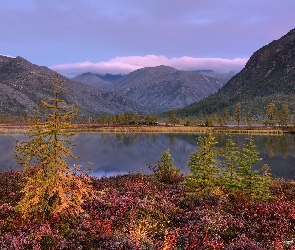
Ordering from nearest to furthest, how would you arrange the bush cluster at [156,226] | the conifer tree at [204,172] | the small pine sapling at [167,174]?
1. the bush cluster at [156,226]
2. the conifer tree at [204,172]
3. the small pine sapling at [167,174]

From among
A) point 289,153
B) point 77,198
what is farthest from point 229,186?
point 289,153

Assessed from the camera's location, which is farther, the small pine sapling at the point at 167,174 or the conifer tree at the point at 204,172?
the small pine sapling at the point at 167,174

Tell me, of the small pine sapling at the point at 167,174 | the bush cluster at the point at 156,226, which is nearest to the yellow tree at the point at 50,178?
the bush cluster at the point at 156,226

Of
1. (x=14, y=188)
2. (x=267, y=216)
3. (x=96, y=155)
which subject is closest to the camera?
(x=267, y=216)

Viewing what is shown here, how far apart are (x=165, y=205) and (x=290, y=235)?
536 centimetres

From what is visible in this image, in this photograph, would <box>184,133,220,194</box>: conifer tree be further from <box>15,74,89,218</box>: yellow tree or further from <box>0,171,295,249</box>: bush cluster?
<box>15,74,89,218</box>: yellow tree

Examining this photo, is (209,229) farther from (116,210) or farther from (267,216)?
(116,210)

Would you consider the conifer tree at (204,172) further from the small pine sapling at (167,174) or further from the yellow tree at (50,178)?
the yellow tree at (50,178)

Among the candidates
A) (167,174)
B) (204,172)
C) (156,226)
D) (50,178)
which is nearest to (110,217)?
(156,226)

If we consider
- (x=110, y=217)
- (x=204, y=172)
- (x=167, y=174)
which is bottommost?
(x=167, y=174)

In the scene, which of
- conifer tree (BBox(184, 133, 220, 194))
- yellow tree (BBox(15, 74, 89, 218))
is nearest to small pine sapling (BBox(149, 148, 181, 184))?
conifer tree (BBox(184, 133, 220, 194))

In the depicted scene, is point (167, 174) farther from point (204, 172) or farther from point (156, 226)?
point (156, 226)

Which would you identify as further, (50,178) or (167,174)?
(167,174)

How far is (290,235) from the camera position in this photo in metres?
11.1
